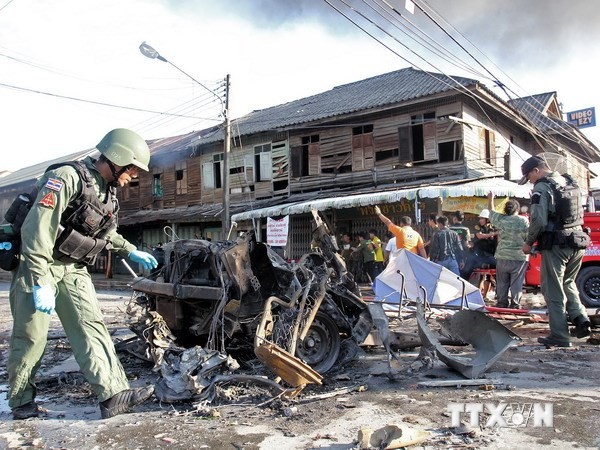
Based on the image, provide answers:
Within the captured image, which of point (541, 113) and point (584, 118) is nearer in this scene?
point (541, 113)

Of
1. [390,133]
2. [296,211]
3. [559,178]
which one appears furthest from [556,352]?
[390,133]

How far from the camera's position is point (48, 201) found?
3.19 metres

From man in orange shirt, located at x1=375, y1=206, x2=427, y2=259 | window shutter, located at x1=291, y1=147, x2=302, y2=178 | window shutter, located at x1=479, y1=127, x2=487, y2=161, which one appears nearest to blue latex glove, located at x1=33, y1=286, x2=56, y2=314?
man in orange shirt, located at x1=375, y1=206, x2=427, y2=259

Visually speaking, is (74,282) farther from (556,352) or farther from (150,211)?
(150,211)

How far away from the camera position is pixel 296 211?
1672cm

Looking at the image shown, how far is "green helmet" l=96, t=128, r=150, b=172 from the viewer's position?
11.8 ft

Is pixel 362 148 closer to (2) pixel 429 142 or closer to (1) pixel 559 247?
(2) pixel 429 142

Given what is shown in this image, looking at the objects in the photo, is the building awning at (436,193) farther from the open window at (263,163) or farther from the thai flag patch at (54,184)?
the thai flag patch at (54,184)

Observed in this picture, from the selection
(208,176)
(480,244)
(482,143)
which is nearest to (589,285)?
(480,244)

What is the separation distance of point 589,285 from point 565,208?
446 cm

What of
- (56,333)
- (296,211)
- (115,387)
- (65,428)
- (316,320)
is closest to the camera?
(65,428)

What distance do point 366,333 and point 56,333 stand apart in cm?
503

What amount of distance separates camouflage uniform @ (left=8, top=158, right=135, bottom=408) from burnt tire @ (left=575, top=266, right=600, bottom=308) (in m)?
8.30

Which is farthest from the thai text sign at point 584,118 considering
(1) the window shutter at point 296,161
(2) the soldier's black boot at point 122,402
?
(2) the soldier's black boot at point 122,402
